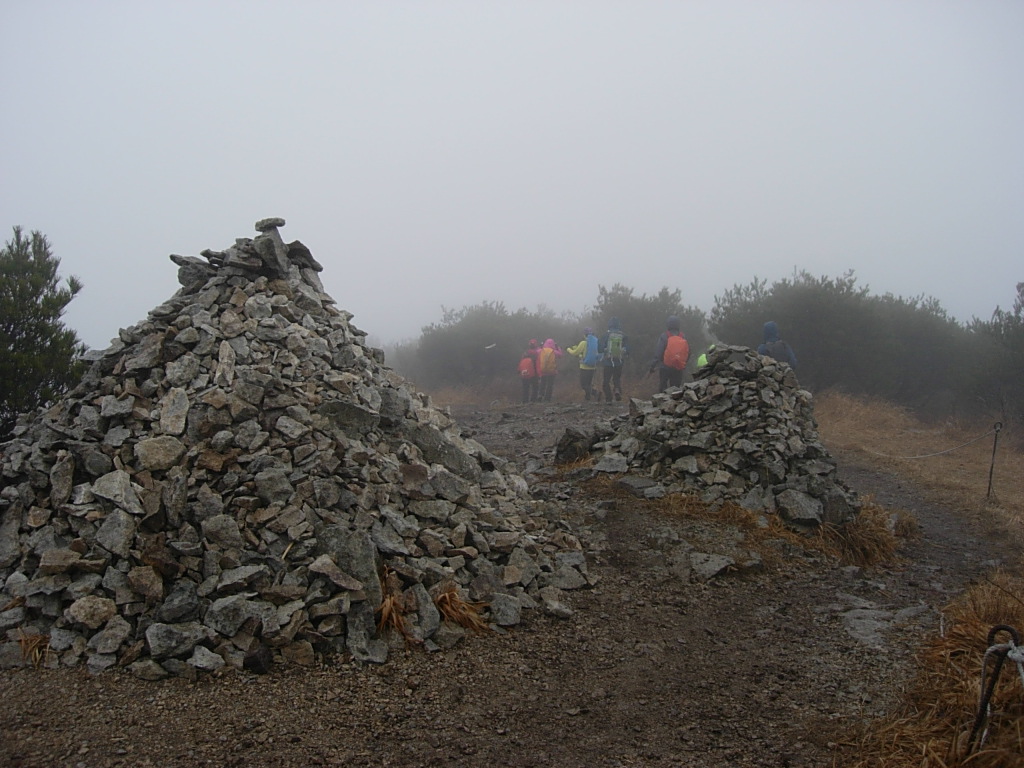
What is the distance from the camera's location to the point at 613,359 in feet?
50.6

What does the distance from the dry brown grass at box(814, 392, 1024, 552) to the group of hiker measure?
7.17 feet

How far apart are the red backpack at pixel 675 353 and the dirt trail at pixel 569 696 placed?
22.8 feet

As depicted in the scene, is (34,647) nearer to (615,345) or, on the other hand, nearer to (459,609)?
(459,609)

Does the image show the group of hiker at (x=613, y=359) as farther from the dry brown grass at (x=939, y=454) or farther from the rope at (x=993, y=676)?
the rope at (x=993, y=676)

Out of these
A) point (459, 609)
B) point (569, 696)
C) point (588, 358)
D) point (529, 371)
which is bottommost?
point (569, 696)

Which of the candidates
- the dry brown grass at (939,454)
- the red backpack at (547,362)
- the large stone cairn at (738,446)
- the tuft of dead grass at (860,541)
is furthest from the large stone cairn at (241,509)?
the red backpack at (547,362)

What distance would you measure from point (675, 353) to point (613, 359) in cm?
327

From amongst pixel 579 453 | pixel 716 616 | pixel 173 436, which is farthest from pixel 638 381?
pixel 173 436

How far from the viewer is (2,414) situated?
7.42 m

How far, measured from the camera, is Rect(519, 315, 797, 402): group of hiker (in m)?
10.3

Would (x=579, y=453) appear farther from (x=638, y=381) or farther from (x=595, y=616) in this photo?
(x=638, y=381)

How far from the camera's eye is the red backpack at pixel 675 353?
12211mm

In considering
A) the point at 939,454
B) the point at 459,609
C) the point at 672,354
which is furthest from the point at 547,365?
the point at 459,609

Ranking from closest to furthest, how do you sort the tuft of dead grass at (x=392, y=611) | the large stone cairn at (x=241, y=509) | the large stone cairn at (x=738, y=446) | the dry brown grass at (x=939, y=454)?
the large stone cairn at (x=241, y=509) → the tuft of dead grass at (x=392, y=611) → the large stone cairn at (x=738, y=446) → the dry brown grass at (x=939, y=454)
